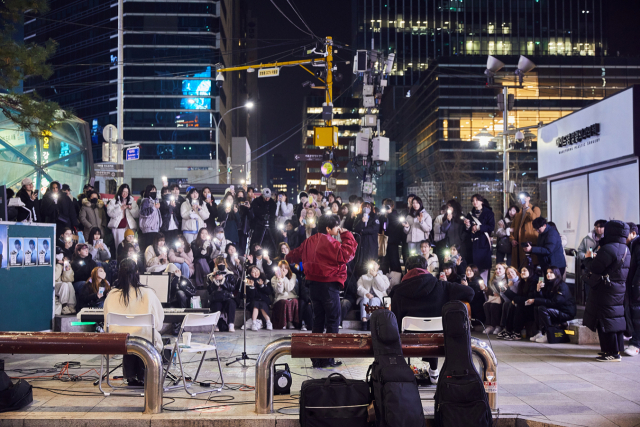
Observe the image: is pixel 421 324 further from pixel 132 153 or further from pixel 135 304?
pixel 132 153

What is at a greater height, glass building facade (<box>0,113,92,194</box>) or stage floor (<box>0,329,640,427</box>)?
glass building facade (<box>0,113,92,194</box>)

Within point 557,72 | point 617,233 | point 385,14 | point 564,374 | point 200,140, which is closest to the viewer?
point 564,374

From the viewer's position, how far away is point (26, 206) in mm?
12336

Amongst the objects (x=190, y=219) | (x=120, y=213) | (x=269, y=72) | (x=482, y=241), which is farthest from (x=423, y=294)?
(x=269, y=72)

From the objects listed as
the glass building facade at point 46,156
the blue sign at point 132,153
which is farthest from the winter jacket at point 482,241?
the blue sign at point 132,153

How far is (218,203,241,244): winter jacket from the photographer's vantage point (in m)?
13.7

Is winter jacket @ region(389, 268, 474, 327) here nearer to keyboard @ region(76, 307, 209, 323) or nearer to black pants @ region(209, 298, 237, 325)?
keyboard @ region(76, 307, 209, 323)

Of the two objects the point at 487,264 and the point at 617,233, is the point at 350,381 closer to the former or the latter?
the point at 617,233

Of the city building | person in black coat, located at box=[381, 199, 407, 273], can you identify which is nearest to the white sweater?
person in black coat, located at box=[381, 199, 407, 273]

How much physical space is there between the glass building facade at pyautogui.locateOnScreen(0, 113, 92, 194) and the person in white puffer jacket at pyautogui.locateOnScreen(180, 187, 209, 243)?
11.9 ft

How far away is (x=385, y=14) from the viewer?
5251 inches

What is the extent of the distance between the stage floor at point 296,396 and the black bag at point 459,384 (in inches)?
29.2

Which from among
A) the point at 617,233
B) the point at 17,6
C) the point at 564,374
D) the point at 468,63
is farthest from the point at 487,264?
the point at 468,63

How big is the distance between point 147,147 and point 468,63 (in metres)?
46.4
